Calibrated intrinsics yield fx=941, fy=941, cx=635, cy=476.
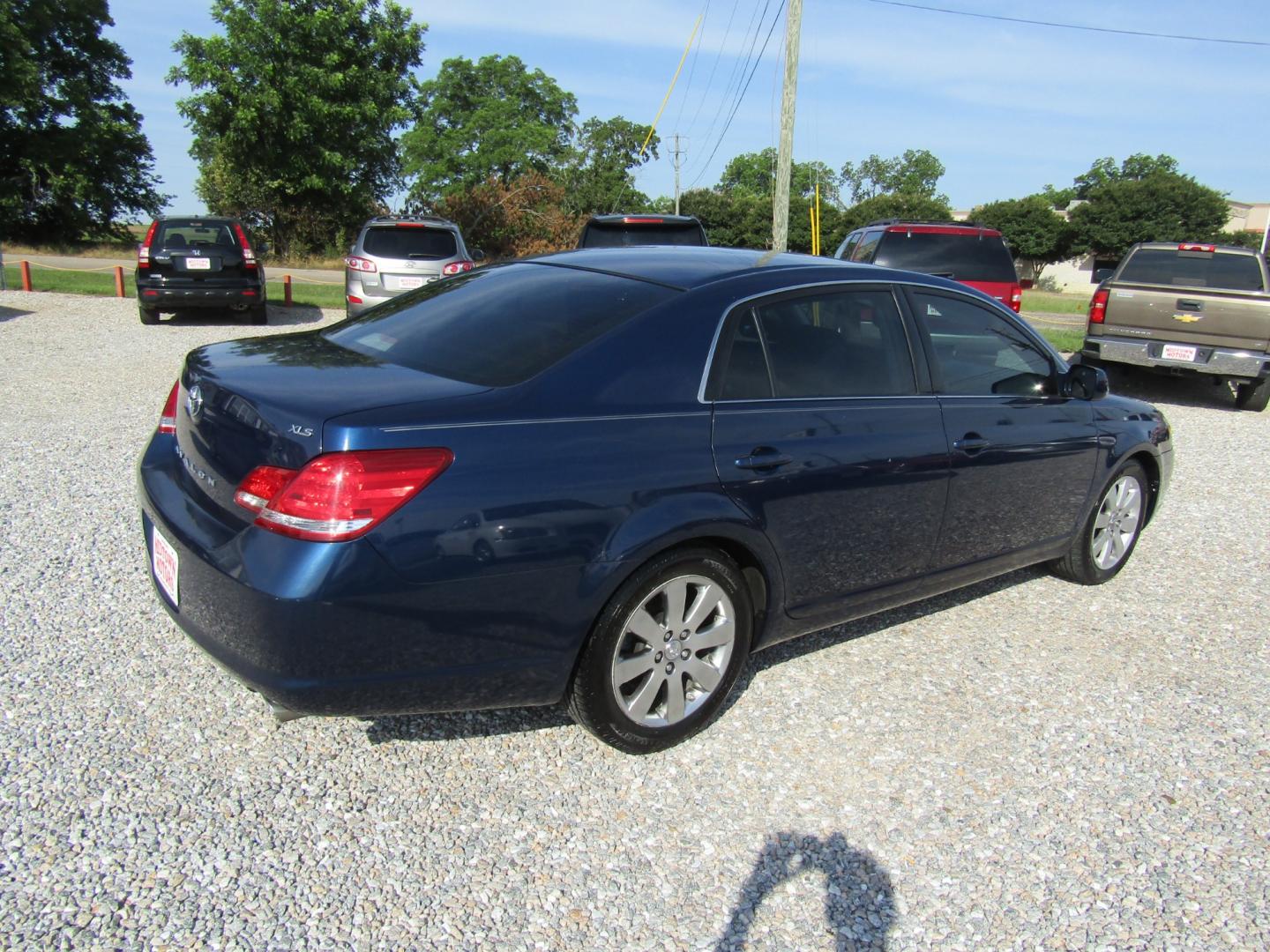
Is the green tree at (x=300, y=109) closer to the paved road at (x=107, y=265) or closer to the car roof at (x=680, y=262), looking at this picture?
the paved road at (x=107, y=265)

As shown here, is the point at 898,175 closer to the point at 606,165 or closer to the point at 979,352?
the point at 606,165

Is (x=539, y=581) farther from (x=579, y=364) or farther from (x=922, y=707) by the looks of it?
(x=922, y=707)

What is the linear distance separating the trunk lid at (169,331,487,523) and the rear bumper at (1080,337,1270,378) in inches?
388

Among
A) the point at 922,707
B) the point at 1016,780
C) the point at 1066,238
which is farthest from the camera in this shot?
the point at 1066,238

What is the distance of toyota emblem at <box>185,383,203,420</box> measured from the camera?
2.96 metres

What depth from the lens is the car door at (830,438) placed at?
3168mm

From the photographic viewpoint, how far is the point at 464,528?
8.27ft

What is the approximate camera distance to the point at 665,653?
307 centimetres

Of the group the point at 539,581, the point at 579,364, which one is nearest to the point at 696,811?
the point at 539,581

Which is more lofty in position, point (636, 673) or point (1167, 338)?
point (1167, 338)

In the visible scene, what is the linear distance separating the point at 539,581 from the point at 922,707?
1749 millimetres

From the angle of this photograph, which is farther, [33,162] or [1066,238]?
[1066,238]

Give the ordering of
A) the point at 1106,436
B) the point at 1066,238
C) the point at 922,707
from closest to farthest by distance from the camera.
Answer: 1. the point at 922,707
2. the point at 1106,436
3. the point at 1066,238

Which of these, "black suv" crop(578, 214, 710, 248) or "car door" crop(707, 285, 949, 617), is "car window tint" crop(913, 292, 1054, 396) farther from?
"black suv" crop(578, 214, 710, 248)
